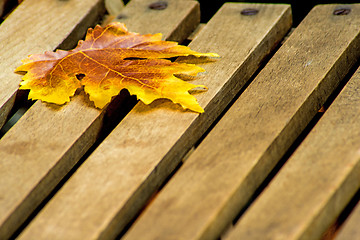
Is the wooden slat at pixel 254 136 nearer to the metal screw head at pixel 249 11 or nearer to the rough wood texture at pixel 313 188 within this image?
the rough wood texture at pixel 313 188

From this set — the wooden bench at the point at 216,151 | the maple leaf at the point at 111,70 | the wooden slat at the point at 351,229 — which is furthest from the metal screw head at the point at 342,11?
the wooden slat at the point at 351,229

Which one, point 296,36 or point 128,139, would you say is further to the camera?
point 296,36

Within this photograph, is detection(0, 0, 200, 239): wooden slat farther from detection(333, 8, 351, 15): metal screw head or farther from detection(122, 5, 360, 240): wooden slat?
detection(333, 8, 351, 15): metal screw head

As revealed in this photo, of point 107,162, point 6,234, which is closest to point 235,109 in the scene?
point 107,162

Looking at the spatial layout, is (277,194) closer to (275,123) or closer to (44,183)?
(275,123)

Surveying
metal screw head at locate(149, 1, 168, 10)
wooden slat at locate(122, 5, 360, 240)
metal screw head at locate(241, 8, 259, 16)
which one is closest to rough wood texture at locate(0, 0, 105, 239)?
metal screw head at locate(149, 1, 168, 10)

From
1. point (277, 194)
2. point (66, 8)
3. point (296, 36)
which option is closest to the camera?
point (277, 194)
